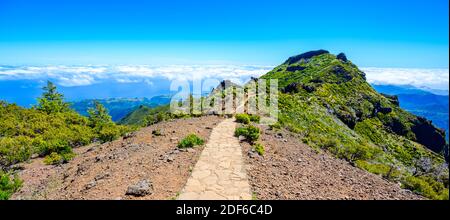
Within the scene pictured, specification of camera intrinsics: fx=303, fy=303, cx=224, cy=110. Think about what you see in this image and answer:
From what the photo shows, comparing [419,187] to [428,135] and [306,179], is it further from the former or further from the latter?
[428,135]

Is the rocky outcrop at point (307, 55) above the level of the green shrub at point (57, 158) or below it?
above

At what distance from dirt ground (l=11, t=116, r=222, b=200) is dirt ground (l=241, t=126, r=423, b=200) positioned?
256 cm

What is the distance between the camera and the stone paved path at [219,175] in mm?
9031

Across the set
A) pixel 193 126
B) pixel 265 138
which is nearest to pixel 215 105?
pixel 193 126

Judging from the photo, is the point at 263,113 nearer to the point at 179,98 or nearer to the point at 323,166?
the point at 179,98

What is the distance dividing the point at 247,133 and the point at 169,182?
6.74 m

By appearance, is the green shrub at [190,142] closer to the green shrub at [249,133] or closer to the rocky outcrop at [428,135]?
the green shrub at [249,133]

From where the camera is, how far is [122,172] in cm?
1165

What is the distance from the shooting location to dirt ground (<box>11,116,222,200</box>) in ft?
32.7

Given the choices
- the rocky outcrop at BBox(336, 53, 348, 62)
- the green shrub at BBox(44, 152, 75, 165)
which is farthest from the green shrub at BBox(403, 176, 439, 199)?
the rocky outcrop at BBox(336, 53, 348, 62)

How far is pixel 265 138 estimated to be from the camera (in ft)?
55.0

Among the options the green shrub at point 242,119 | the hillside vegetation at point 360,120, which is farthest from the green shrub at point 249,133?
the hillside vegetation at point 360,120

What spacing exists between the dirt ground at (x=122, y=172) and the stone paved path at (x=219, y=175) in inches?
15.1

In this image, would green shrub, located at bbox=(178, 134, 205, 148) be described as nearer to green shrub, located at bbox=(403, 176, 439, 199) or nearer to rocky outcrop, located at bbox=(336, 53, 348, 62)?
green shrub, located at bbox=(403, 176, 439, 199)
